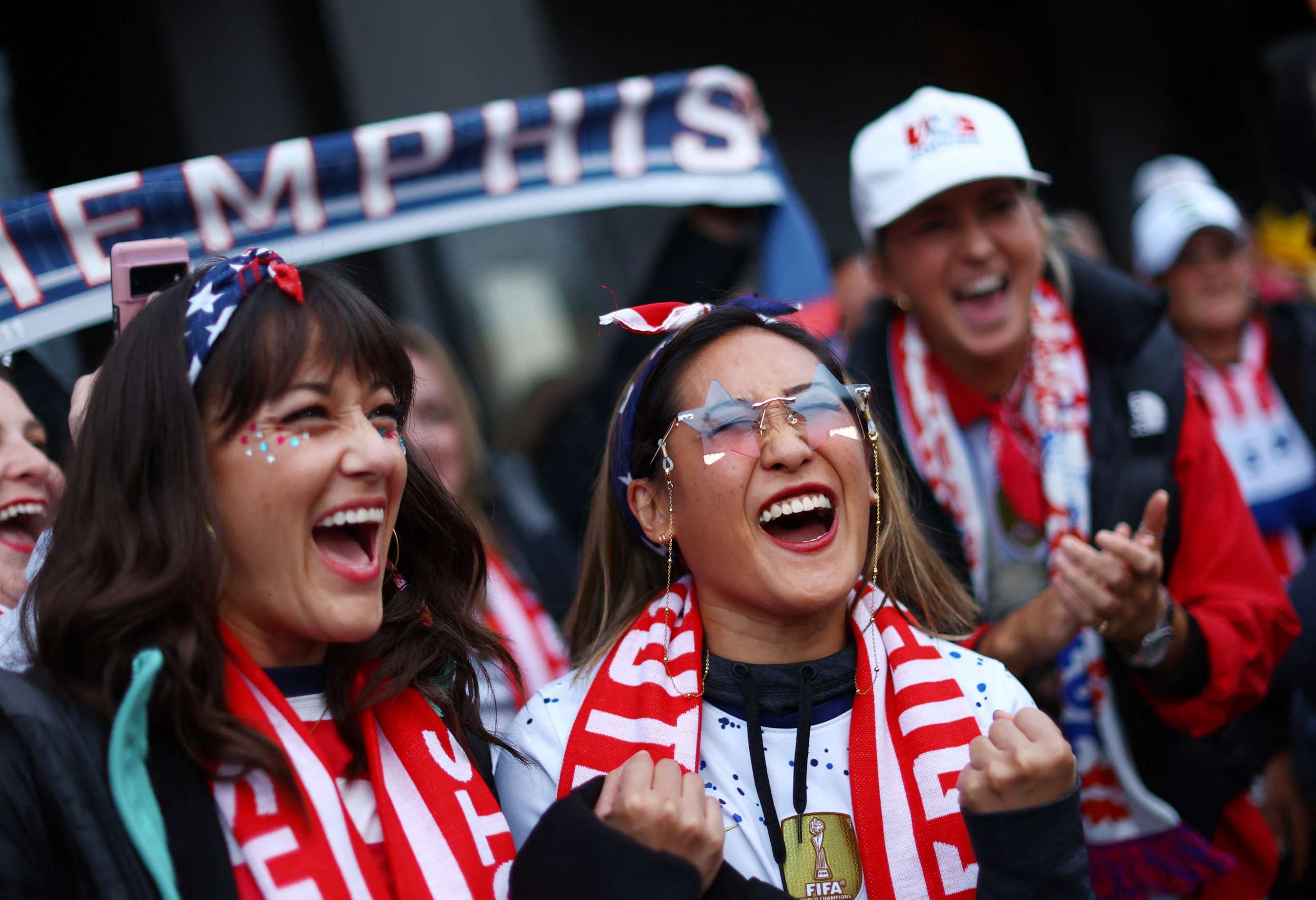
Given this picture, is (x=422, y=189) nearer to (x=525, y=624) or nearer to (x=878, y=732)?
(x=525, y=624)

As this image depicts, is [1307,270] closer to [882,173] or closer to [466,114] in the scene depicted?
[882,173]

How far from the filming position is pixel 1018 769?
72.1 inches

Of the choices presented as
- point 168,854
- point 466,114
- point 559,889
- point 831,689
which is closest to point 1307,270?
point 466,114

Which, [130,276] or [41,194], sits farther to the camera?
[41,194]

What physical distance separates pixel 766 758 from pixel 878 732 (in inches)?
8.1

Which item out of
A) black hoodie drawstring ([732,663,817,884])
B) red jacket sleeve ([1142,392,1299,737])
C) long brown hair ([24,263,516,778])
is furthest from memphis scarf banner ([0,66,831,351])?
black hoodie drawstring ([732,663,817,884])

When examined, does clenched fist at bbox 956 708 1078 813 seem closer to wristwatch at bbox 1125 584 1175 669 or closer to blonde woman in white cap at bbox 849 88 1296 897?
blonde woman in white cap at bbox 849 88 1296 897

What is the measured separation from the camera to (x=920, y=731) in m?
2.14

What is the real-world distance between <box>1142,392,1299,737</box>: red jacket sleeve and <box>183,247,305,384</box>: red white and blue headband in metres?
2.08

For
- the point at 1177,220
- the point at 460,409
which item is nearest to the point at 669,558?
the point at 460,409

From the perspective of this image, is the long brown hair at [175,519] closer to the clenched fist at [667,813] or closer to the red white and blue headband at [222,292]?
the red white and blue headband at [222,292]

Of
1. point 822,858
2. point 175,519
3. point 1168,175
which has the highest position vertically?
point 1168,175

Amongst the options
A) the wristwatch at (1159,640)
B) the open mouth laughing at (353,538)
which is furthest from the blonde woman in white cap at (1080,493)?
the open mouth laughing at (353,538)

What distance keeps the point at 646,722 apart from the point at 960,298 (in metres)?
1.54
